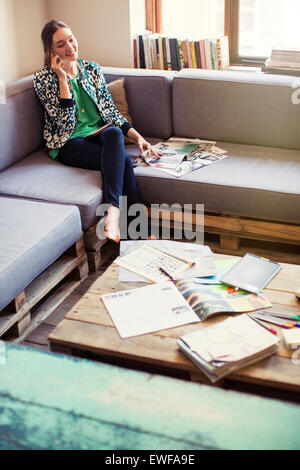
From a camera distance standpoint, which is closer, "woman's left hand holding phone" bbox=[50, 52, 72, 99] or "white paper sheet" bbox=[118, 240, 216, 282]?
"white paper sheet" bbox=[118, 240, 216, 282]

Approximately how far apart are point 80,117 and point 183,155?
0.60m

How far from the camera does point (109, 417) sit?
3.93ft

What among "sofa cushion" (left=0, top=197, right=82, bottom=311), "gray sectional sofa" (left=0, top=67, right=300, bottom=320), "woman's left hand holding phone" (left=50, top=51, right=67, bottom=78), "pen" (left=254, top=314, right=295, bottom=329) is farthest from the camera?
"woman's left hand holding phone" (left=50, top=51, right=67, bottom=78)

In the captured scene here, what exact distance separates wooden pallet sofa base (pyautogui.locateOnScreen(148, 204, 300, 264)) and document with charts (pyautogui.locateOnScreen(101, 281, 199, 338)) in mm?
890

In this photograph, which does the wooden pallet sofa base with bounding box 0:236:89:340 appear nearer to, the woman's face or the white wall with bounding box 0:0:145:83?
the woman's face

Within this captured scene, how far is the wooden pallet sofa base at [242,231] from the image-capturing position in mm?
2584

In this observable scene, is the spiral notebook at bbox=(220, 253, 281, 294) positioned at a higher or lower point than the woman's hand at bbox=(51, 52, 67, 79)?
lower

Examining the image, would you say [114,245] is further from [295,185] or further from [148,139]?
[295,185]

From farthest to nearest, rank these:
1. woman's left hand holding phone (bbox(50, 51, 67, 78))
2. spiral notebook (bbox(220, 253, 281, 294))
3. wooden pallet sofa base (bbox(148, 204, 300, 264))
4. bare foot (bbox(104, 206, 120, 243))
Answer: woman's left hand holding phone (bbox(50, 51, 67, 78)) → wooden pallet sofa base (bbox(148, 204, 300, 264)) → bare foot (bbox(104, 206, 120, 243)) → spiral notebook (bbox(220, 253, 281, 294))

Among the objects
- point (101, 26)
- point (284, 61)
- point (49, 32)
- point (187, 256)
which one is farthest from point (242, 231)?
point (101, 26)

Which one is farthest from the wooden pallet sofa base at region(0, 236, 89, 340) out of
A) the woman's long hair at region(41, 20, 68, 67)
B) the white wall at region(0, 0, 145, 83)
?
the white wall at region(0, 0, 145, 83)

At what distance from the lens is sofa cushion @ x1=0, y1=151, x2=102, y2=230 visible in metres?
2.50

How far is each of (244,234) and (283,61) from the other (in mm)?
1159

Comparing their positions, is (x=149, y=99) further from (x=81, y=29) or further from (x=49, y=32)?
(x=81, y=29)
